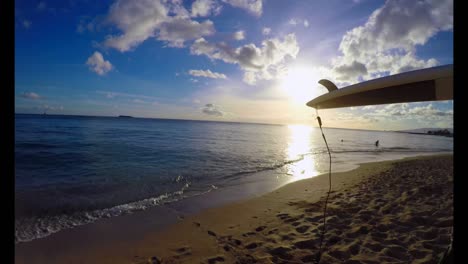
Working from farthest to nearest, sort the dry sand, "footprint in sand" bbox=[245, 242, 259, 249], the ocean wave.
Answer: the ocean wave, "footprint in sand" bbox=[245, 242, 259, 249], the dry sand

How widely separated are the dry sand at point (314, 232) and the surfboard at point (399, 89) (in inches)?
123

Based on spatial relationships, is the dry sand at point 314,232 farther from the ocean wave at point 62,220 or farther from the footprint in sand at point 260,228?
the ocean wave at point 62,220

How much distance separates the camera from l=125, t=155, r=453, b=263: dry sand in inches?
180

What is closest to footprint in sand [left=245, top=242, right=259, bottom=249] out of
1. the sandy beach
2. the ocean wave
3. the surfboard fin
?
the sandy beach

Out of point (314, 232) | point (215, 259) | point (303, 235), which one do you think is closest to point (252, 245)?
point (215, 259)

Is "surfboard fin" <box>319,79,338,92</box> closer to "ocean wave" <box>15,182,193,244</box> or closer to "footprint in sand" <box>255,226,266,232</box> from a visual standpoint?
"footprint in sand" <box>255,226,266,232</box>

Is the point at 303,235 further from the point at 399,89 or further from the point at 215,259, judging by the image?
the point at 399,89

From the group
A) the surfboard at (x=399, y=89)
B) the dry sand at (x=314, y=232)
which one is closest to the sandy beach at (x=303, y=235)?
the dry sand at (x=314, y=232)

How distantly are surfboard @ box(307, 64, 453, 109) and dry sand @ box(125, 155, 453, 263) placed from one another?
3.13 meters

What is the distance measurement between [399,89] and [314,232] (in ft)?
13.5

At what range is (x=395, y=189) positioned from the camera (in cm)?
910

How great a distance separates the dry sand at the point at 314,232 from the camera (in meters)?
4.58

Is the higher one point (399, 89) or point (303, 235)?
point (399, 89)

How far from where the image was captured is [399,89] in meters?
2.48
